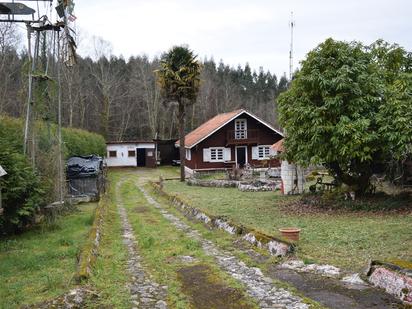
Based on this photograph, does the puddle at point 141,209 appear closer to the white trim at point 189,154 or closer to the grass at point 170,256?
the grass at point 170,256

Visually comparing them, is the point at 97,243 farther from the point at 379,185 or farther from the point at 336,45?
the point at 379,185

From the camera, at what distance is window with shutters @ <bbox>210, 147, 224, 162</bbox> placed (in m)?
42.5

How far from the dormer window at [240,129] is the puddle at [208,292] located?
33.1 m

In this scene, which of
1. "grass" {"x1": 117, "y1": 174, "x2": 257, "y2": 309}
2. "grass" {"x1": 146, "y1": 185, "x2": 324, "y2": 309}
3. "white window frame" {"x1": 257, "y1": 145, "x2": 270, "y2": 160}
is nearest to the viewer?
"grass" {"x1": 146, "y1": 185, "x2": 324, "y2": 309}

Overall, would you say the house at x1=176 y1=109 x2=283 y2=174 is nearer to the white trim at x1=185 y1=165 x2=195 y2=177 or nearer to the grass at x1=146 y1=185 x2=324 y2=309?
the white trim at x1=185 y1=165 x2=195 y2=177

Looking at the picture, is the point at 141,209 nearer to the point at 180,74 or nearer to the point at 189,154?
the point at 180,74

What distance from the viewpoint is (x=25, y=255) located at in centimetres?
1212

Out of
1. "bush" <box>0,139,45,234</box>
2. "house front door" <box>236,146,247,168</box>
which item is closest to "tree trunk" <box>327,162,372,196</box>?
"bush" <box>0,139,45,234</box>

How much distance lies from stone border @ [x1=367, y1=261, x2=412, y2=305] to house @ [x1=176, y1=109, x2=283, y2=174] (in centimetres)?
3348

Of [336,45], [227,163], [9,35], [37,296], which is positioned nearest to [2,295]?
[37,296]

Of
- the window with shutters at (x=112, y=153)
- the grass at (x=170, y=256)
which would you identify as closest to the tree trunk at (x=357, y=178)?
the grass at (x=170, y=256)

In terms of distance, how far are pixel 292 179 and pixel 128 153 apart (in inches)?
1338

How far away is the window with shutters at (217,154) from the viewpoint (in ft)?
140

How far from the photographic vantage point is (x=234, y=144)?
42344 mm
